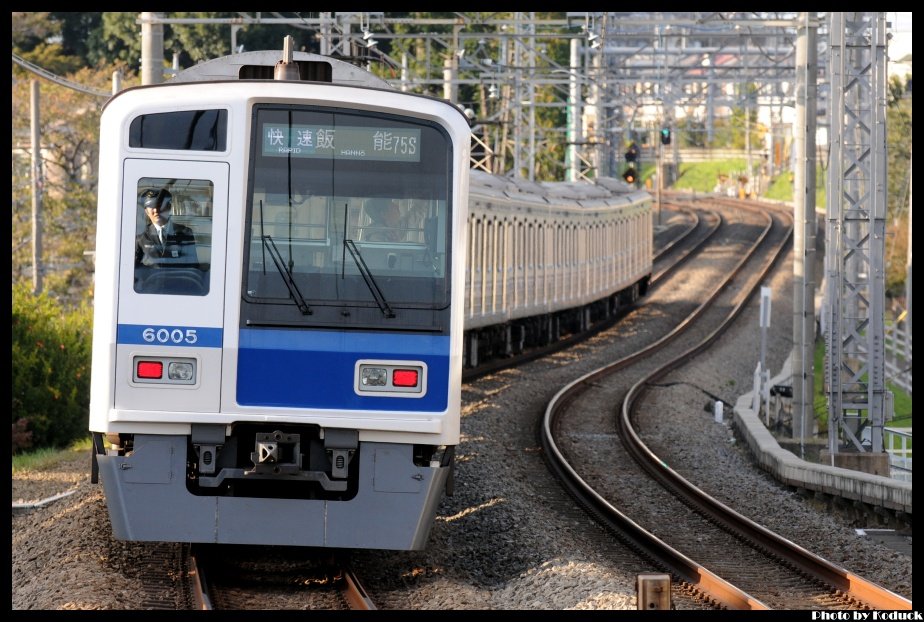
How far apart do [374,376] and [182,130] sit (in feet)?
5.70

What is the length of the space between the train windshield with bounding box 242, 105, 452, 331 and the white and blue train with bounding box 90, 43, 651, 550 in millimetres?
11

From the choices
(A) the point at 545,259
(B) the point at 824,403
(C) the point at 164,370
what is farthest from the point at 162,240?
(A) the point at 545,259

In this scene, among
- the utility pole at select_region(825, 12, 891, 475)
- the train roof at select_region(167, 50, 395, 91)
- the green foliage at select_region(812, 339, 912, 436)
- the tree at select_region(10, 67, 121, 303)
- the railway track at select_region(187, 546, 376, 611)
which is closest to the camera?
the railway track at select_region(187, 546, 376, 611)

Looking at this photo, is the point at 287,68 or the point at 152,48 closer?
the point at 287,68

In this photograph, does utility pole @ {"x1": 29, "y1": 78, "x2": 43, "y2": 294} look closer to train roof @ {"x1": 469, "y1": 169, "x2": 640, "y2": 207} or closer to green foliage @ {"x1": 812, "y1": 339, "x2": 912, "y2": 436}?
train roof @ {"x1": 469, "y1": 169, "x2": 640, "y2": 207}

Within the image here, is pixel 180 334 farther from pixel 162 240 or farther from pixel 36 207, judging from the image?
pixel 36 207

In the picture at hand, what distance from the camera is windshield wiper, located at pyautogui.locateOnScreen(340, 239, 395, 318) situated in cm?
830

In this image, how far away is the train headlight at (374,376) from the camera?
8.27 m

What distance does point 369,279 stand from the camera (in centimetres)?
833

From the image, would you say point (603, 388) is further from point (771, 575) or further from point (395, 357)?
point (395, 357)

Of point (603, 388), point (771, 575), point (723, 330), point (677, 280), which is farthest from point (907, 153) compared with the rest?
point (771, 575)

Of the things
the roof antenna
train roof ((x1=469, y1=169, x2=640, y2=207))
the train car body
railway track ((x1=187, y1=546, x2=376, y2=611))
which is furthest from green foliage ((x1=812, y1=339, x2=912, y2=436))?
the roof antenna
